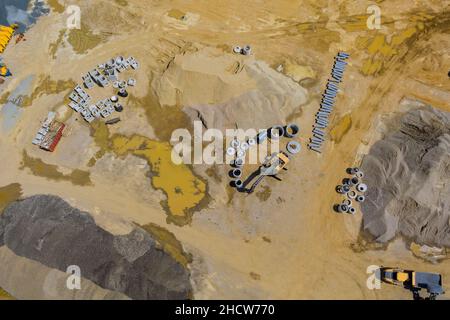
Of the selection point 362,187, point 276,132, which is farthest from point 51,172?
point 362,187

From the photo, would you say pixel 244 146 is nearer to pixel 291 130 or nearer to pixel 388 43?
pixel 291 130

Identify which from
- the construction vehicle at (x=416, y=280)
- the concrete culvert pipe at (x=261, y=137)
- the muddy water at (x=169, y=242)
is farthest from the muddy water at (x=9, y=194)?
the construction vehicle at (x=416, y=280)

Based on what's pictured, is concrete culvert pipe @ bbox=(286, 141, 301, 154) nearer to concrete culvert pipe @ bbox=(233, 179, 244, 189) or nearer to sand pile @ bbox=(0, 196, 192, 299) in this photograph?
concrete culvert pipe @ bbox=(233, 179, 244, 189)

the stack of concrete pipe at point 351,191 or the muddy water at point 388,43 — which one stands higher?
the muddy water at point 388,43

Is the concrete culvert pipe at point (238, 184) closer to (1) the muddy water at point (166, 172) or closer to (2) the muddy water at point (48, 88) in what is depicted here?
(1) the muddy water at point (166, 172)

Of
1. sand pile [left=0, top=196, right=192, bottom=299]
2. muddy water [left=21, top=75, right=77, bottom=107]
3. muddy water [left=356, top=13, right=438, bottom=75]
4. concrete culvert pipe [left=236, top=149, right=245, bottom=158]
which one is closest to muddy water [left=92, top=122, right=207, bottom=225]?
sand pile [left=0, top=196, right=192, bottom=299]
